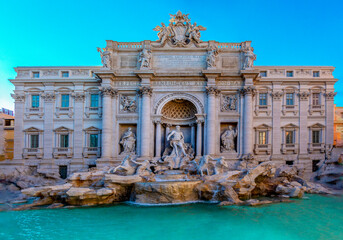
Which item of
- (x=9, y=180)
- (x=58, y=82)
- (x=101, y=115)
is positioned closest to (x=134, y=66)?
(x=101, y=115)

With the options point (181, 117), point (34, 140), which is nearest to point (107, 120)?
point (181, 117)

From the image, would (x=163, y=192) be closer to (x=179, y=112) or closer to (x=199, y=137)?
(x=199, y=137)

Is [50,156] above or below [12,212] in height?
above

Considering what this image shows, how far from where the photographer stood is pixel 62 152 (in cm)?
2256

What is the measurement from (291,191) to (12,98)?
24549 mm

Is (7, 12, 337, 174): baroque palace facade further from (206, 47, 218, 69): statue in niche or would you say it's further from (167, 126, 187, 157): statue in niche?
(167, 126, 187, 157): statue in niche

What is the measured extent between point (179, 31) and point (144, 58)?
13.8 feet

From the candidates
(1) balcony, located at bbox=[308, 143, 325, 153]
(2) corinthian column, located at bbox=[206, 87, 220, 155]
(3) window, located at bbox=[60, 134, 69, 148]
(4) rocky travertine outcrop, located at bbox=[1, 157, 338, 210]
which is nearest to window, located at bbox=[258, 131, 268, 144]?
(1) balcony, located at bbox=[308, 143, 325, 153]

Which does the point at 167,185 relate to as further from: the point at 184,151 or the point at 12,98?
the point at 12,98

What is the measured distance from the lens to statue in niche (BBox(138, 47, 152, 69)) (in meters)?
21.6

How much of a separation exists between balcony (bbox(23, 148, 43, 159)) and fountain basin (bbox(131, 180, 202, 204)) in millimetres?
12324

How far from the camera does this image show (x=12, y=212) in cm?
1288

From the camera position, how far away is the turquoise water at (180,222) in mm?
9656

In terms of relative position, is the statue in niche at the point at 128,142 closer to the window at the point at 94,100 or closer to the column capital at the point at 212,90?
the window at the point at 94,100
